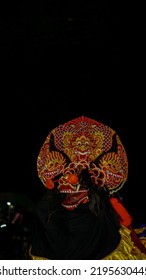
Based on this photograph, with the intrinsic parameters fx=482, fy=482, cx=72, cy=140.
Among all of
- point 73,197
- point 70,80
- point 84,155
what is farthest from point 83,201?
point 70,80

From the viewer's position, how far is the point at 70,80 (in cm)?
901

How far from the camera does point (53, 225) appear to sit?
12.3 feet

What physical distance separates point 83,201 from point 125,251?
0.52m

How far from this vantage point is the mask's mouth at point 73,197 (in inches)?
147

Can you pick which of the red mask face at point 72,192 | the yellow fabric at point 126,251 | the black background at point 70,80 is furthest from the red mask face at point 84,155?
the black background at point 70,80

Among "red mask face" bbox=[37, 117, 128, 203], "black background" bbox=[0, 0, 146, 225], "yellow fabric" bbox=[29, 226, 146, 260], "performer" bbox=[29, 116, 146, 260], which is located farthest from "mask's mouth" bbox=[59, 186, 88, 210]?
"black background" bbox=[0, 0, 146, 225]

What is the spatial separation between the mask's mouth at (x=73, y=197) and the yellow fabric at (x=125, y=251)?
45 centimetres

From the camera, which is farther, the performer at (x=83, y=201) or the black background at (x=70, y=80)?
the black background at (x=70, y=80)

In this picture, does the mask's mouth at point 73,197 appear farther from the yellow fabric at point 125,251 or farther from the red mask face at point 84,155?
the yellow fabric at point 125,251

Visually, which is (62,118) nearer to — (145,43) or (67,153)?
(145,43)
